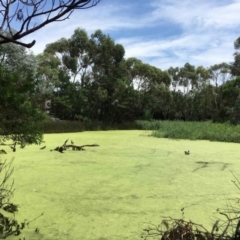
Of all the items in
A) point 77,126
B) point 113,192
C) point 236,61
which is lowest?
point 113,192

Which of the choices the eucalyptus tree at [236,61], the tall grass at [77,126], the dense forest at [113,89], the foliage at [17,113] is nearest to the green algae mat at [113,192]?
the foliage at [17,113]

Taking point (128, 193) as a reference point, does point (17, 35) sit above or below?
above

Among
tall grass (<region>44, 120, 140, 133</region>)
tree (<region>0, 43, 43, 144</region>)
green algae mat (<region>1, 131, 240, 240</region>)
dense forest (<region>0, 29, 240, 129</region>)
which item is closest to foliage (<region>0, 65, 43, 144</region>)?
tree (<region>0, 43, 43, 144</region>)

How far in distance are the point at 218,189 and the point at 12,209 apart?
1.69 meters

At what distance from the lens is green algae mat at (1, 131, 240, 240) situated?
7.20ft

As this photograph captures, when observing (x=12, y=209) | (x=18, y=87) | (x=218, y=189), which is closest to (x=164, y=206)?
(x=218, y=189)

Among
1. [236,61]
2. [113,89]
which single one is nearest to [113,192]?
[113,89]

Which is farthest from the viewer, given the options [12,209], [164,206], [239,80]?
[239,80]

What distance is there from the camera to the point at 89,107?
15031 mm

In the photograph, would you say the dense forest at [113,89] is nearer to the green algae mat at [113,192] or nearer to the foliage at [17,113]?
the green algae mat at [113,192]

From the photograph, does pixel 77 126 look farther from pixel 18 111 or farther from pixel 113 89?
pixel 18 111

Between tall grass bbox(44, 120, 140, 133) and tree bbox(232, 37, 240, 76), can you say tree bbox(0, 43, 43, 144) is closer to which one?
tall grass bbox(44, 120, 140, 133)

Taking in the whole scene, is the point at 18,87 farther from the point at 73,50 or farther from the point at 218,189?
the point at 73,50

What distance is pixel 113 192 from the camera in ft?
9.87
